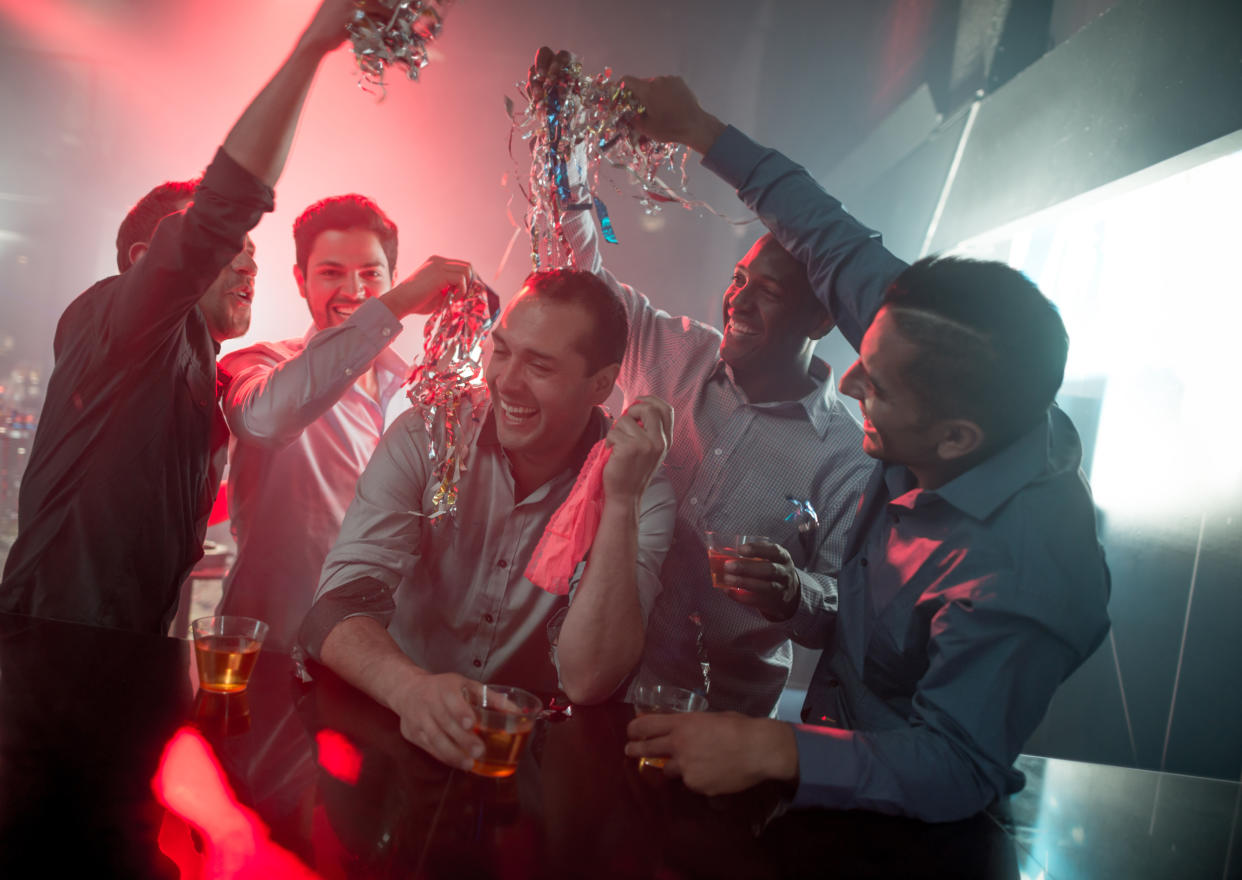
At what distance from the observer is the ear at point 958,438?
134cm

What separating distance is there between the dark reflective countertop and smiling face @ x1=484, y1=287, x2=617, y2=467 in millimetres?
754

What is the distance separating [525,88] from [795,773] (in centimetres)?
152

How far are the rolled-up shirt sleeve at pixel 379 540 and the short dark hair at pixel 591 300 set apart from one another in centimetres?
45

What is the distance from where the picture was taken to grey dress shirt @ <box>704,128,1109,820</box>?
3.82 feet

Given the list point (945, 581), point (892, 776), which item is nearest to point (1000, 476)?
point (945, 581)

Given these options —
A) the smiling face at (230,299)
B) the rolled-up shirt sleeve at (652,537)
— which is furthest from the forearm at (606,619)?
the smiling face at (230,299)

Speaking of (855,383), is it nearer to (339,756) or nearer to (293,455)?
(339,756)

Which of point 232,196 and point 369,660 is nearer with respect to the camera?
point 369,660

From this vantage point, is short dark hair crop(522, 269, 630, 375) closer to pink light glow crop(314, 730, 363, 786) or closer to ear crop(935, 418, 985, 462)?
ear crop(935, 418, 985, 462)

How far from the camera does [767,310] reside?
85.5 inches

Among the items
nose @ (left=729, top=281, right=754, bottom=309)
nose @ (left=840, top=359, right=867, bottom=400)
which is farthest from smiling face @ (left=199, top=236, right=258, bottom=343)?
nose @ (left=840, top=359, right=867, bottom=400)

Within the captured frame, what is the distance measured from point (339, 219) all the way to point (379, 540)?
1.36 meters

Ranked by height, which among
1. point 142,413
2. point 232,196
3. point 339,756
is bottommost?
point 339,756

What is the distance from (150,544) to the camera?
1776mm
